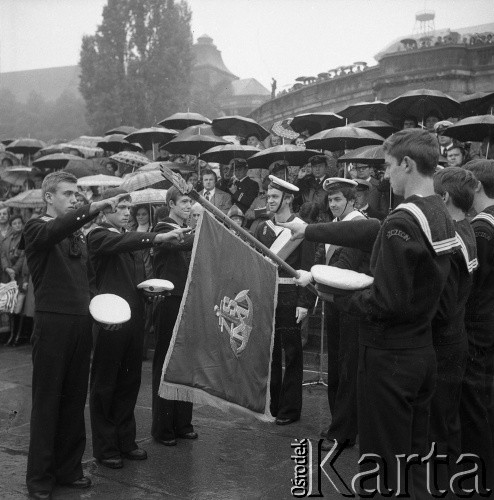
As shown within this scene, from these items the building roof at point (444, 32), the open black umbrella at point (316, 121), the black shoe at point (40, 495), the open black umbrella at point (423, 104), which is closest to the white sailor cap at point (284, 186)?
the black shoe at point (40, 495)

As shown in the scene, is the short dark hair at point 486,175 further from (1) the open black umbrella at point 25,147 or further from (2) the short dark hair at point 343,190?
(1) the open black umbrella at point 25,147

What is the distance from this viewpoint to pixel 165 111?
133 feet

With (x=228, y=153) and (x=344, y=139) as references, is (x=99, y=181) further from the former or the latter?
(x=344, y=139)

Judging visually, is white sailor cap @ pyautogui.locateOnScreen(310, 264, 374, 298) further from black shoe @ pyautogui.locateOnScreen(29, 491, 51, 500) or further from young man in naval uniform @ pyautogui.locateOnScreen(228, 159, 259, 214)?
young man in naval uniform @ pyautogui.locateOnScreen(228, 159, 259, 214)

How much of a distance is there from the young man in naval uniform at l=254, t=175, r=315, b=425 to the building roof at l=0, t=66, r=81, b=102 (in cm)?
7085

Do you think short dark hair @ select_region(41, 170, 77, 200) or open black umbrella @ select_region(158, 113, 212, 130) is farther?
open black umbrella @ select_region(158, 113, 212, 130)

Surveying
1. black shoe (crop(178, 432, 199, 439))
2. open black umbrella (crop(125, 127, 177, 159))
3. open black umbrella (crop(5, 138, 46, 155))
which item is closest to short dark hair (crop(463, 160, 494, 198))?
black shoe (crop(178, 432, 199, 439))

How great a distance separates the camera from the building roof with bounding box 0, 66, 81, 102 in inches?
2931

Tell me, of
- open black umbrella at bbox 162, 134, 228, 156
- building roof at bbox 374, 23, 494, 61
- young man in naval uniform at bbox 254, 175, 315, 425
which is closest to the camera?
young man in naval uniform at bbox 254, 175, 315, 425

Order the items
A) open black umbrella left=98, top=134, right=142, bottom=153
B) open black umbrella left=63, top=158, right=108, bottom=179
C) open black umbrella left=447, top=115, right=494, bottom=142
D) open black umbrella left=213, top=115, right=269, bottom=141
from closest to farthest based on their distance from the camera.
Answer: open black umbrella left=447, top=115, right=494, bottom=142
open black umbrella left=63, top=158, right=108, bottom=179
open black umbrella left=213, top=115, right=269, bottom=141
open black umbrella left=98, top=134, right=142, bottom=153

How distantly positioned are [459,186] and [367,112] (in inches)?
366

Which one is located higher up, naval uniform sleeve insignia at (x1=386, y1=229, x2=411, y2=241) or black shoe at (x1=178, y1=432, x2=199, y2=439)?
naval uniform sleeve insignia at (x1=386, y1=229, x2=411, y2=241)

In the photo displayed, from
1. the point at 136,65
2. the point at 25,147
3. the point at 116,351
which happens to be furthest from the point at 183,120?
the point at 136,65

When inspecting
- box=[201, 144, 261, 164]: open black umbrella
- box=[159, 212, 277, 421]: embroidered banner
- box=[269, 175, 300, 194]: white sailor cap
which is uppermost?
box=[201, 144, 261, 164]: open black umbrella
